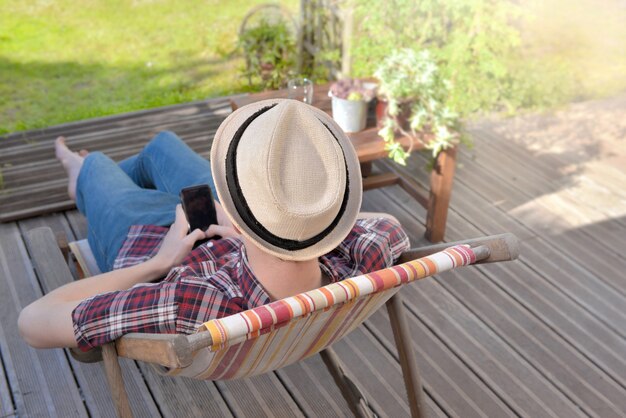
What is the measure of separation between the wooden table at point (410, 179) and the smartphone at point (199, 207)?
0.89m

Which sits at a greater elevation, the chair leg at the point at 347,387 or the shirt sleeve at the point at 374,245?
the shirt sleeve at the point at 374,245

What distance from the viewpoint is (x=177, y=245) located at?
1906 millimetres

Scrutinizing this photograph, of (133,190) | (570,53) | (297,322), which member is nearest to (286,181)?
(297,322)

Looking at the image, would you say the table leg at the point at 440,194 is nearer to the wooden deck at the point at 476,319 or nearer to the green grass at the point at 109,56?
the wooden deck at the point at 476,319

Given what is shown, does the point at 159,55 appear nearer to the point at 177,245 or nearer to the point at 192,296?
the point at 177,245

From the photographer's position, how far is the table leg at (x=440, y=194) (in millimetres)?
2939

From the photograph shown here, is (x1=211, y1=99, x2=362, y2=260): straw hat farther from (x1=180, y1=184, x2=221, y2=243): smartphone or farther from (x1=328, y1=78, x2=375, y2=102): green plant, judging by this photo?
(x1=328, y1=78, x2=375, y2=102): green plant

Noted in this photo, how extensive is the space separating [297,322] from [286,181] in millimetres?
313

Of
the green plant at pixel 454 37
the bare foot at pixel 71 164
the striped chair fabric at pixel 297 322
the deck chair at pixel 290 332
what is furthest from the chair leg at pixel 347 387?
the green plant at pixel 454 37

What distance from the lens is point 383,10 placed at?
4074 mm

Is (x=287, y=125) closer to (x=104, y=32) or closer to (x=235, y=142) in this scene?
(x=235, y=142)

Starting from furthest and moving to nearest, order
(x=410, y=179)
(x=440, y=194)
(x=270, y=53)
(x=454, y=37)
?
(x=270, y=53)
(x=454, y=37)
(x=410, y=179)
(x=440, y=194)

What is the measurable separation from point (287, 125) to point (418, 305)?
1.58 m

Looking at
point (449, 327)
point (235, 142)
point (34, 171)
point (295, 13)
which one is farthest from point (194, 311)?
point (295, 13)
